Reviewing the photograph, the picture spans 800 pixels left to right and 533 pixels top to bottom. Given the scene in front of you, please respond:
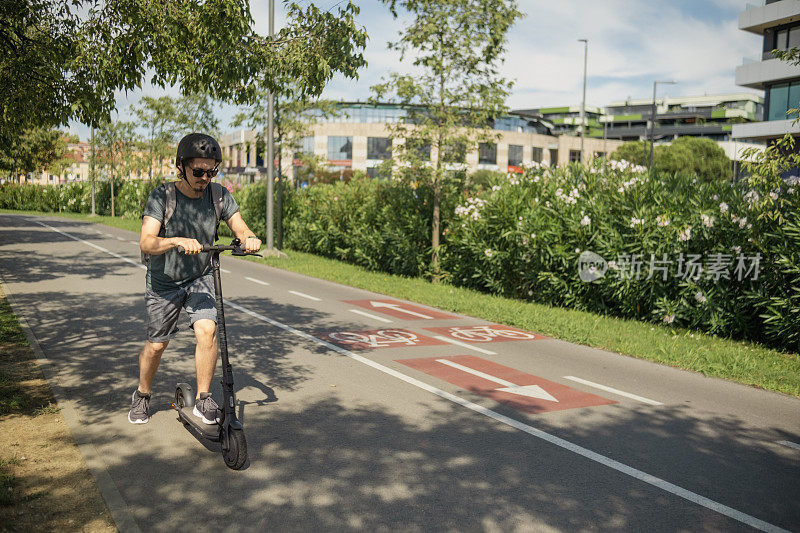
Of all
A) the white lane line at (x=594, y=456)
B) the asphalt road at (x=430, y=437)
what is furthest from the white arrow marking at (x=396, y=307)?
the white lane line at (x=594, y=456)

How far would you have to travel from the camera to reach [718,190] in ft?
33.4

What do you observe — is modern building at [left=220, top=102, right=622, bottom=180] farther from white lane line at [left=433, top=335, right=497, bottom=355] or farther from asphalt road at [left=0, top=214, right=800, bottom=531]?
asphalt road at [left=0, top=214, right=800, bottom=531]

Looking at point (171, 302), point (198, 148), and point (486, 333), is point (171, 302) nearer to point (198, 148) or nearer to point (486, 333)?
point (198, 148)

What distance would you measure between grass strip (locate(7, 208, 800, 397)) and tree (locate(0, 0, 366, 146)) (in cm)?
487

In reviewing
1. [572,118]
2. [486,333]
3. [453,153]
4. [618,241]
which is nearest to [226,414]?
[486,333]

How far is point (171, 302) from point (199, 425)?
2.72ft

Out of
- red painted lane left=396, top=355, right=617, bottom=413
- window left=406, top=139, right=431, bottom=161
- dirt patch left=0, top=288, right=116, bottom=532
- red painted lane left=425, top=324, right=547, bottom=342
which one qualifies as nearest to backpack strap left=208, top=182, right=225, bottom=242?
dirt patch left=0, top=288, right=116, bottom=532

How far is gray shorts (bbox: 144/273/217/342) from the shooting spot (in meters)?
4.41

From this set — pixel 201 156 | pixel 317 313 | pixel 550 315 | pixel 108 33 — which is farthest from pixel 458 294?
pixel 201 156

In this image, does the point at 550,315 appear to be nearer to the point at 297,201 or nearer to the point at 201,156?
the point at 201,156

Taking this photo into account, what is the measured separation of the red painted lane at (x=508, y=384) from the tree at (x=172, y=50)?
3.16 meters

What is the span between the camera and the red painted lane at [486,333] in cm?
902

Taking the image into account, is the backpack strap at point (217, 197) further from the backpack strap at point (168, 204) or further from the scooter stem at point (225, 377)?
the scooter stem at point (225, 377)

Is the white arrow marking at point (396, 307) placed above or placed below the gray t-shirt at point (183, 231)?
below
